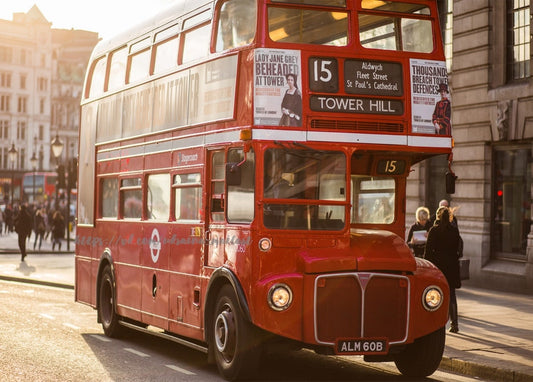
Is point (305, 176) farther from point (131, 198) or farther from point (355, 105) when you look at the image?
point (131, 198)

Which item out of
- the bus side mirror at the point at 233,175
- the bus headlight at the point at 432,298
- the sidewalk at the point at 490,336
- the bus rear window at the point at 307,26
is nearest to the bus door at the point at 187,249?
the bus side mirror at the point at 233,175

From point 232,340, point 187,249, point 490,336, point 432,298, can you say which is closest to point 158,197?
point 187,249

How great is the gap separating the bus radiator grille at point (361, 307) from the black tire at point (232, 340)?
684mm

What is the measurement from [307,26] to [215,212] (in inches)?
86.4

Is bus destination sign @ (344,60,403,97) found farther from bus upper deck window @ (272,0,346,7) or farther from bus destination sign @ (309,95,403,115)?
bus upper deck window @ (272,0,346,7)

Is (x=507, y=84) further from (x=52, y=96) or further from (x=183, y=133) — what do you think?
(x=52, y=96)

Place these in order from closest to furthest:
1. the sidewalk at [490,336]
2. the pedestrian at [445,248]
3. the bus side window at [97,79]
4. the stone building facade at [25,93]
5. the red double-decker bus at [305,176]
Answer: the red double-decker bus at [305,176] → the sidewalk at [490,336] → the pedestrian at [445,248] → the bus side window at [97,79] → the stone building facade at [25,93]

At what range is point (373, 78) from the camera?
399 inches

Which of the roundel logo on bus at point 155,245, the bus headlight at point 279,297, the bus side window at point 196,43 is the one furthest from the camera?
the roundel logo on bus at point 155,245

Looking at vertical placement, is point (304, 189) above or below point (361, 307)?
above

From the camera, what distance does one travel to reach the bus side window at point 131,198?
44.0 feet

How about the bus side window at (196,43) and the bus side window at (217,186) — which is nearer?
the bus side window at (217,186)

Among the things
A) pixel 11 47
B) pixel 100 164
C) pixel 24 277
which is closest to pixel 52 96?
pixel 11 47

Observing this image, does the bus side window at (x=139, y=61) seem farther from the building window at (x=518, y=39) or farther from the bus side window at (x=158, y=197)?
the building window at (x=518, y=39)
